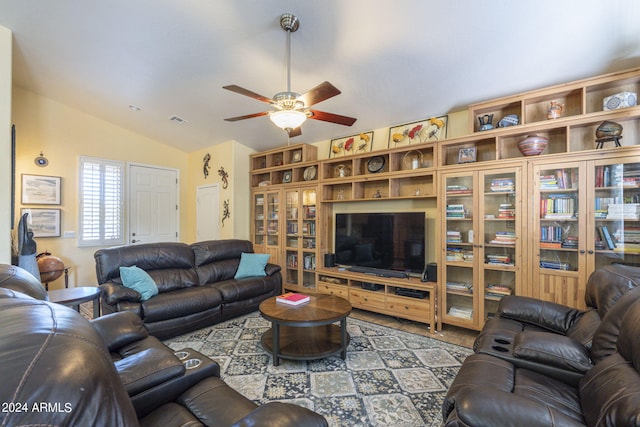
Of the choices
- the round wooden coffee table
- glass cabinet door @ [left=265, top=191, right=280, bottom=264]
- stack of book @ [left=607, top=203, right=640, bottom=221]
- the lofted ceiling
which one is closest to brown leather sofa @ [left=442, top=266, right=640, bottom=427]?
stack of book @ [left=607, top=203, right=640, bottom=221]

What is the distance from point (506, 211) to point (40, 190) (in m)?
6.60

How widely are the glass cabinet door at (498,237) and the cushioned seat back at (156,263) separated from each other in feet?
11.6

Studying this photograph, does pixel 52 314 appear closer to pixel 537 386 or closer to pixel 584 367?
pixel 537 386

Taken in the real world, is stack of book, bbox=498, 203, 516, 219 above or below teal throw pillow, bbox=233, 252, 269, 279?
above

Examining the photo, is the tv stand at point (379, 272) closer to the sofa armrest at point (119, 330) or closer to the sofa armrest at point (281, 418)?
the sofa armrest at point (119, 330)

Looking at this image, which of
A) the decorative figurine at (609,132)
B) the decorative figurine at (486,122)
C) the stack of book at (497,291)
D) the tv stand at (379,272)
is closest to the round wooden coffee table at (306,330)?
the tv stand at (379,272)

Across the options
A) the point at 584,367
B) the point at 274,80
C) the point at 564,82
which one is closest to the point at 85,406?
the point at 584,367

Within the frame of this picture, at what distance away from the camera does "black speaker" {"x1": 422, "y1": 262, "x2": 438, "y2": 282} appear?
337cm

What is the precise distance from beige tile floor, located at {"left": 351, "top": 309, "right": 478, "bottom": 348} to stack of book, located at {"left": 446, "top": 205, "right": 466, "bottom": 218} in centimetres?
135

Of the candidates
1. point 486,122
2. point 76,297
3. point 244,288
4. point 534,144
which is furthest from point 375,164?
point 76,297

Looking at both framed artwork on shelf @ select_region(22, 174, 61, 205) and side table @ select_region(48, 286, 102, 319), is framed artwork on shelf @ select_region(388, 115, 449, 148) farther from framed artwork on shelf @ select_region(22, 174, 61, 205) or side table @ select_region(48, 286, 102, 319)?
framed artwork on shelf @ select_region(22, 174, 61, 205)

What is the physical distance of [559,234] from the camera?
9.14 ft

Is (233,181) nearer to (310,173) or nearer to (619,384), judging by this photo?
(310,173)

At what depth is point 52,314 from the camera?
70 centimetres
